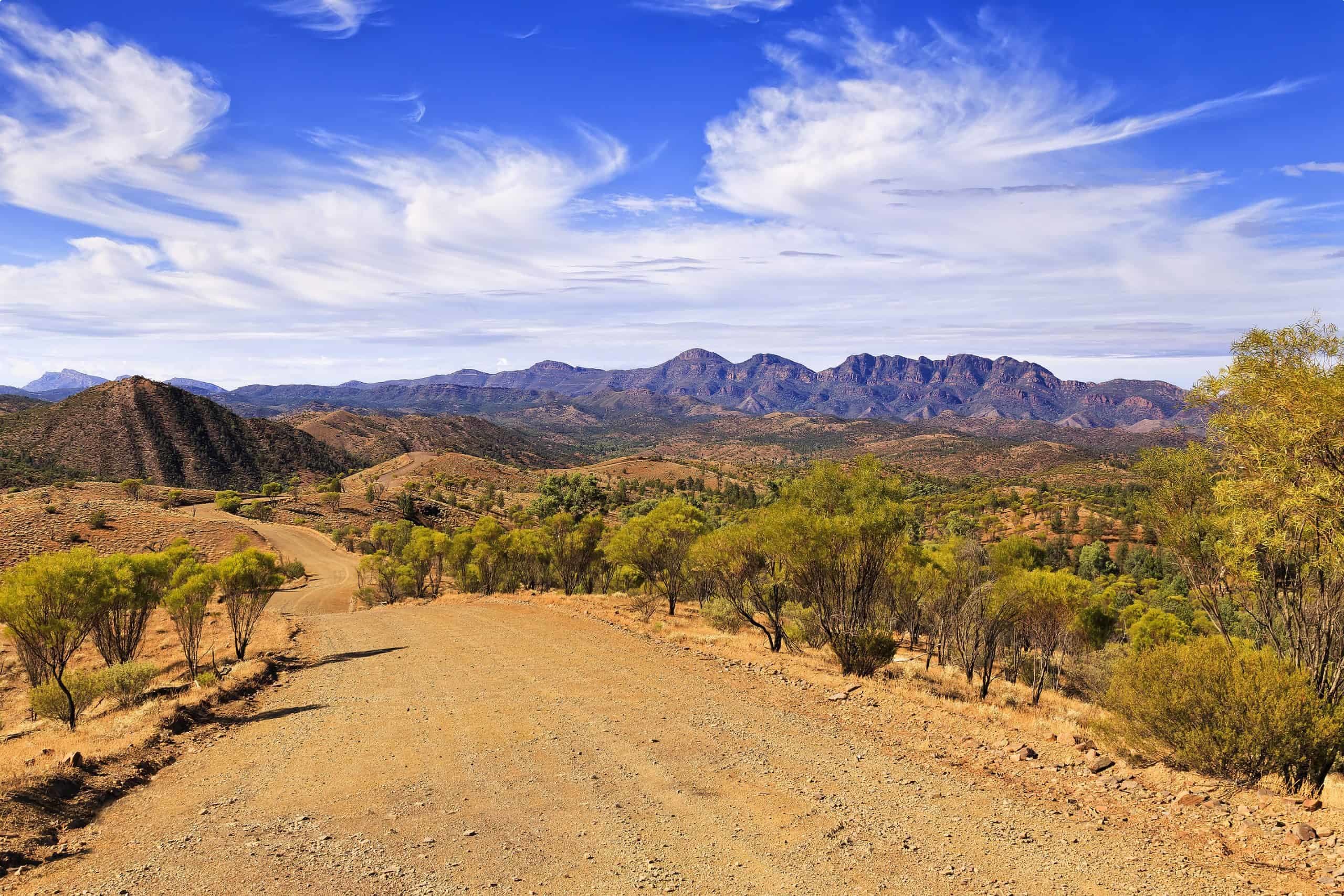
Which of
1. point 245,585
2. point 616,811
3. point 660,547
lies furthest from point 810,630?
point 245,585

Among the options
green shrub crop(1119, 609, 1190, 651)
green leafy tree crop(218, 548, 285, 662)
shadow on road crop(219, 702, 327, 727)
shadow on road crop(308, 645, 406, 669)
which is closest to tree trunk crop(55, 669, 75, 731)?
shadow on road crop(219, 702, 327, 727)

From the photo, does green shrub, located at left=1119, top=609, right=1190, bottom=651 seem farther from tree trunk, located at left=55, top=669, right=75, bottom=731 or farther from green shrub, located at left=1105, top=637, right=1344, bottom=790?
tree trunk, located at left=55, top=669, right=75, bottom=731

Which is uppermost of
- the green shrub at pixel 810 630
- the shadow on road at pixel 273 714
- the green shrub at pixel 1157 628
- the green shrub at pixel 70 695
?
the shadow on road at pixel 273 714

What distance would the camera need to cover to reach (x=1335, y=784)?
9.28 meters

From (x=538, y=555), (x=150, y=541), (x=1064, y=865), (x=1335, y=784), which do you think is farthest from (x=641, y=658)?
(x=150, y=541)

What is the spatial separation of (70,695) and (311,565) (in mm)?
50661

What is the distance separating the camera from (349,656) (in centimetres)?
2381

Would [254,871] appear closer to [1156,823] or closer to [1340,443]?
[1156,823]

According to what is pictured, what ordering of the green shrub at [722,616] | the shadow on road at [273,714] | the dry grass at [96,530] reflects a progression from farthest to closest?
the dry grass at [96,530] < the green shrub at [722,616] < the shadow on road at [273,714]

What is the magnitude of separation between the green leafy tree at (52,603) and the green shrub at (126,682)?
3.22ft

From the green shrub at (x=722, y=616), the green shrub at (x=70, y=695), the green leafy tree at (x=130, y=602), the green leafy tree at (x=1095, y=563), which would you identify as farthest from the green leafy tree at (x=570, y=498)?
the green shrub at (x=70, y=695)

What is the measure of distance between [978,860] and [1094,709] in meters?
11.5

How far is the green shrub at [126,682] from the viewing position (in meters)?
18.4

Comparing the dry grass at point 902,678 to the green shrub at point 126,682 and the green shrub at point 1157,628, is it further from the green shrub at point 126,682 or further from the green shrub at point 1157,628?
the green shrub at point 126,682
